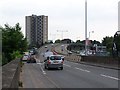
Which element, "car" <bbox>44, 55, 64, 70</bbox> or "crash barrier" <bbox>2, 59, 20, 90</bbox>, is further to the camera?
"car" <bbox>44, 55, 64, 70</bbox>

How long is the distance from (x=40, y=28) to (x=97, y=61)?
143 metres

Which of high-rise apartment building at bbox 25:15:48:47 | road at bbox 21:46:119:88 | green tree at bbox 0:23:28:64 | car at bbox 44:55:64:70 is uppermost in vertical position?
high-rise apartment building at bbox 25:15:48:47

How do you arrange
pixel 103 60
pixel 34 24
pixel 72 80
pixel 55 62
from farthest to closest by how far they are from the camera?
pixel 34 24 → pixel 103 60 → pixel 55 62 → pixel 72 80

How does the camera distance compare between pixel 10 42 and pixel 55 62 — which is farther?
pixel 10 42

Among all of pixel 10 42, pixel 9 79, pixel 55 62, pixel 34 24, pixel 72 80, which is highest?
pixel 34 24

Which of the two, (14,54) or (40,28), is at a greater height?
(40,28)

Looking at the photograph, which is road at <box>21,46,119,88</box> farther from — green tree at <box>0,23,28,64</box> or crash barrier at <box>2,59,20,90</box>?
green tree at <box>0,23,28,64</box>

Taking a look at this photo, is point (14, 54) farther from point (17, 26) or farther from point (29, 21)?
point (29, 21)

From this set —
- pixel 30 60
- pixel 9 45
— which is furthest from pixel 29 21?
pixel 9 45

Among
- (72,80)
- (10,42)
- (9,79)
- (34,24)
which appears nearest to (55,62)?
(72,80)

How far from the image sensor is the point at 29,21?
19412 centimetres

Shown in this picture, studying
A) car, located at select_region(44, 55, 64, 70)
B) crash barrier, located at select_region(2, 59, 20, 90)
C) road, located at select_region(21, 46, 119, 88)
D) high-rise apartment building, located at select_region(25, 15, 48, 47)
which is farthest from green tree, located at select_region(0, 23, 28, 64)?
high-rise apartment building, located at select_region(25, 15, 48, 47)

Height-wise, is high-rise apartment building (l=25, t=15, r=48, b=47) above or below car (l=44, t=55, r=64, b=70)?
above

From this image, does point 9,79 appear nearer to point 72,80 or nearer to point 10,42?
point 72,80
